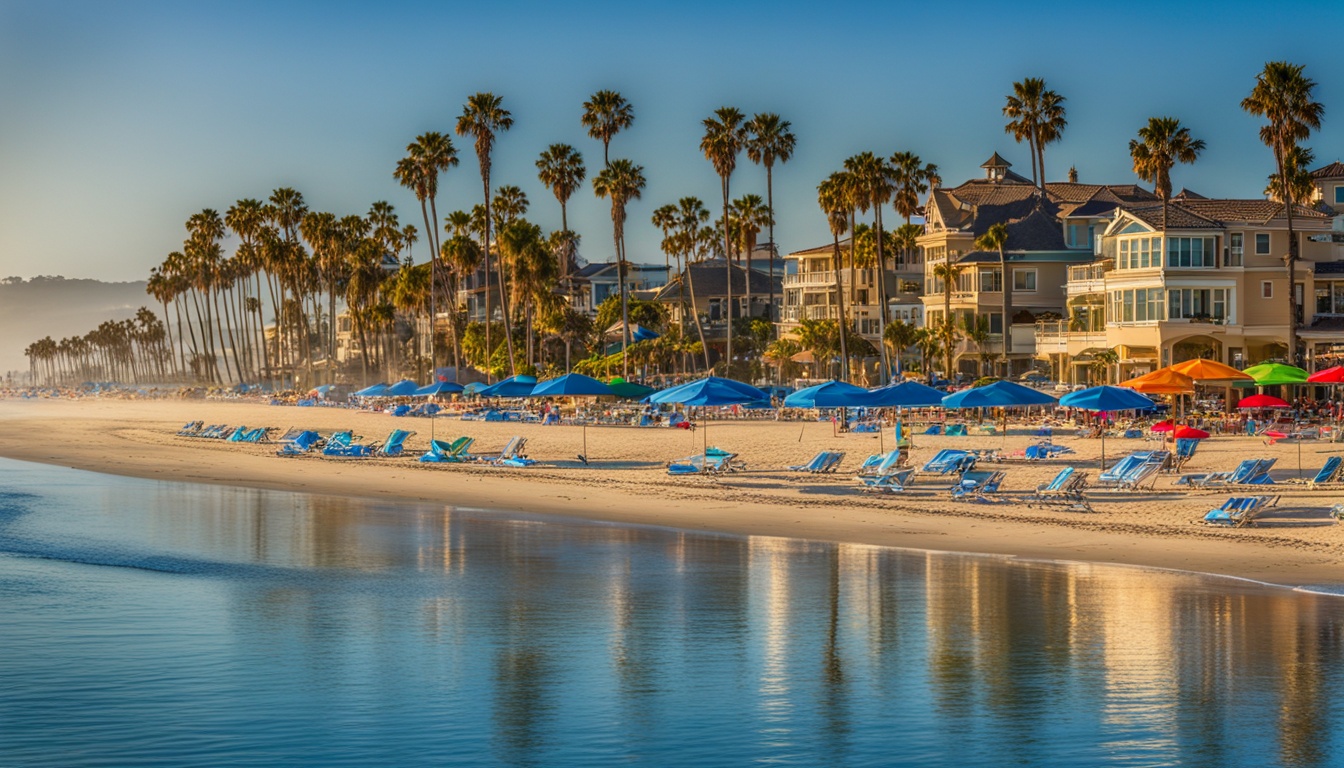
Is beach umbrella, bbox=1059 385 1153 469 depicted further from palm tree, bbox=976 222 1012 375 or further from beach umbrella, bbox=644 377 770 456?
palm tree, bbox=976 222 1012 375

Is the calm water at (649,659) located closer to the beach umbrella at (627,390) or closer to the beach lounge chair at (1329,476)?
the beach lounge chair at (1329,476)

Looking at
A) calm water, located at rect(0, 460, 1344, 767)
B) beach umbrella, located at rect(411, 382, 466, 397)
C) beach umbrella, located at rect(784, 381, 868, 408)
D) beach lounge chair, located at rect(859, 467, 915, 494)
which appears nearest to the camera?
calm water, located at rect(0, 460, 1344, 767)

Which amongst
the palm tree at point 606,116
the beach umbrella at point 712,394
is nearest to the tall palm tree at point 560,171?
the palm tree at point 606,116

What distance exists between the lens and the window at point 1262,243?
191 feet

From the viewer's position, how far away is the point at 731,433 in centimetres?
5131

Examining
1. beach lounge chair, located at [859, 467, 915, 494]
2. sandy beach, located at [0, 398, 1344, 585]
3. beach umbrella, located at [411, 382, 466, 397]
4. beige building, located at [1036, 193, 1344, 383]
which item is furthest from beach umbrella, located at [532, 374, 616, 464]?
beige building, located at [1036, 193, 1344, 383]

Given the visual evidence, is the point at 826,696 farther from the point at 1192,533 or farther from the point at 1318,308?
the point at 1318,308

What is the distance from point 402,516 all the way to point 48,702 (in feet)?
54.7

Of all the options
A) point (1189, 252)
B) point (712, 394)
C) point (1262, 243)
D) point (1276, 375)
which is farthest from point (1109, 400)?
point (1262, 243)

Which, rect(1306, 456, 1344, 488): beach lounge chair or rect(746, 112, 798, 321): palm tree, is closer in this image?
rect(1306, 456, 1344, 488): beach lounge chair

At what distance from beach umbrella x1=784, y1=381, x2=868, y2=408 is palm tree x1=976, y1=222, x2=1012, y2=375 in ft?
130

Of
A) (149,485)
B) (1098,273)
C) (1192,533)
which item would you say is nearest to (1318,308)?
(1098,273)

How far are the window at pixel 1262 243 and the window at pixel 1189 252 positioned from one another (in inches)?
83.2

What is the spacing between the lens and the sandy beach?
24547 mm
